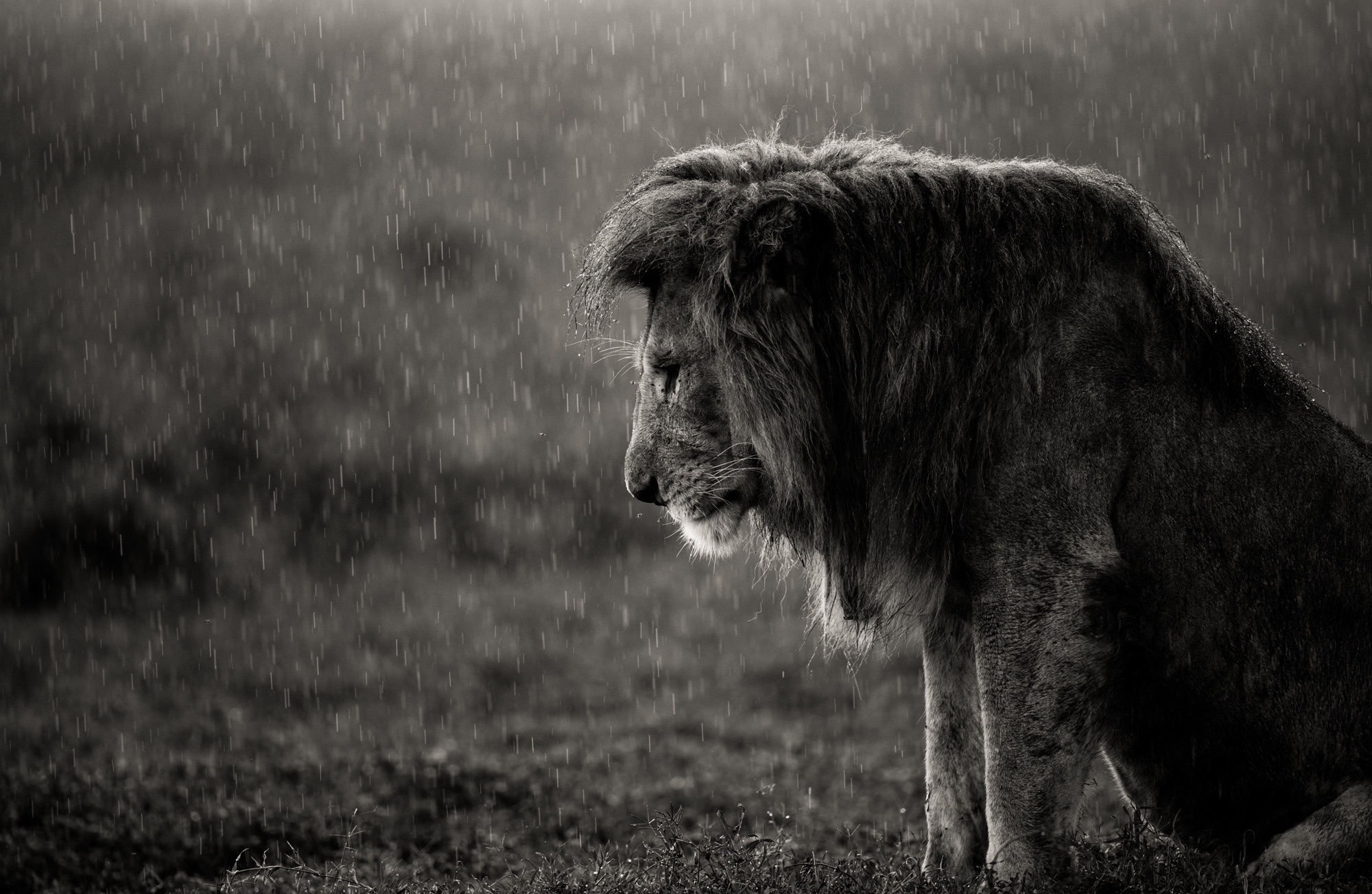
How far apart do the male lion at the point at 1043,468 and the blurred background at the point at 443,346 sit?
3731 millimetres

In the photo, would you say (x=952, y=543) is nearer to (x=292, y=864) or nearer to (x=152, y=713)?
(x=292, y=864)

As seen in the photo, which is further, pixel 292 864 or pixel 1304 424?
pixel 292 864

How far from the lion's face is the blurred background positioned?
12.2 ft

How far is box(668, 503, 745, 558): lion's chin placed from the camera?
13.4 feet

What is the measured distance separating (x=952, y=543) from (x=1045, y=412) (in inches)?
17.6

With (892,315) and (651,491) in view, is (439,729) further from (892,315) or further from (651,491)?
(892,315)

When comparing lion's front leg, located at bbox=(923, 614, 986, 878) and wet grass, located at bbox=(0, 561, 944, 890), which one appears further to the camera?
wet grass, located at bbox=(0, 561, 944, 890)

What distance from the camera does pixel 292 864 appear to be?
19.4 feet

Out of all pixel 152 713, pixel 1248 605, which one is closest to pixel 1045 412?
pixel 1248 605

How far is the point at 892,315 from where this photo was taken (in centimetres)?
385

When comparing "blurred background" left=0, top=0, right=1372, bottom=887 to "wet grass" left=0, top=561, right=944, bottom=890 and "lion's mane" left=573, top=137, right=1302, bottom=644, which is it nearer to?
"wet grass" left=0, top=561, right=944, bottom=890

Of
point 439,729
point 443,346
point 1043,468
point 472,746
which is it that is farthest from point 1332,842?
point 443,346

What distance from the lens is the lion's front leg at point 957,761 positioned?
13.5ft

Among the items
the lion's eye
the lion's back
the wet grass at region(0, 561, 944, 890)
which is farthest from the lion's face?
the wet grass at region(0, 561, 944, 890)
